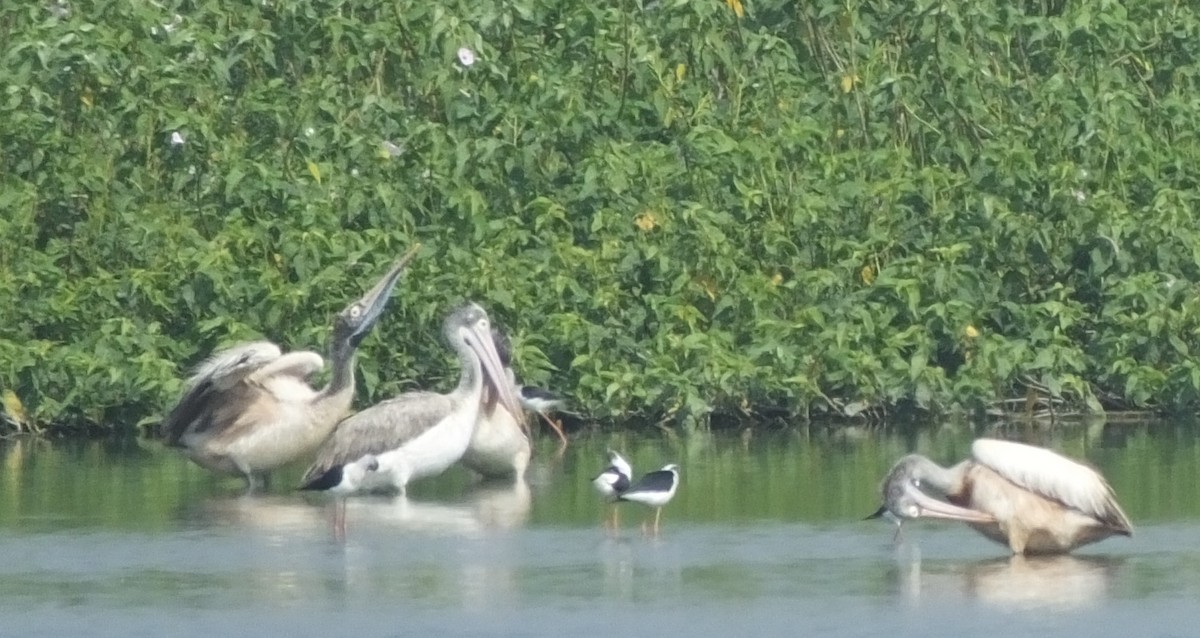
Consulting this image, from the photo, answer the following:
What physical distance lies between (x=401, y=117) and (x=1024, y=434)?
13.8 ft

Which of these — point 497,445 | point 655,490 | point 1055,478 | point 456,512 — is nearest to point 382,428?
point 456,512

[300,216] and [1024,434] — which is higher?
[300,216]

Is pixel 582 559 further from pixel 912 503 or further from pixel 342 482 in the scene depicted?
pixel 342 482

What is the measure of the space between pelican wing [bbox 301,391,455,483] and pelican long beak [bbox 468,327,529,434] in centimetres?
66

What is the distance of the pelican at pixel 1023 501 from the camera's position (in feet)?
36.0

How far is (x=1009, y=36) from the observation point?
57.3 ft

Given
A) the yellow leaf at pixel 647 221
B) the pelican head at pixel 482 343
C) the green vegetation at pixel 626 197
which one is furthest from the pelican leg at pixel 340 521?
the yellow leaf at pixel 647 221

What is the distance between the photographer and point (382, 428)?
1332 centimetres

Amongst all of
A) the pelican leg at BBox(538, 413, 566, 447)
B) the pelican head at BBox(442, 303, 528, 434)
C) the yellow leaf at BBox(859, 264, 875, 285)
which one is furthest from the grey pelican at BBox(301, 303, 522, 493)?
the yellow leaf at BBox(859, 264, 875, 285)

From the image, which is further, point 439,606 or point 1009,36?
point 1009,36

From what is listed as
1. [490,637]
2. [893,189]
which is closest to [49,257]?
[893,189]

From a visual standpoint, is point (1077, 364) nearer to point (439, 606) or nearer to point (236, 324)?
point (236, 324)

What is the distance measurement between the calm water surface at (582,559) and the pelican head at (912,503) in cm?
15

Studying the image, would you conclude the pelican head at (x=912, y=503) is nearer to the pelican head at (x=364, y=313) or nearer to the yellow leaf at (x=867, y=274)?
the pelican head at (x=364, y=313)
